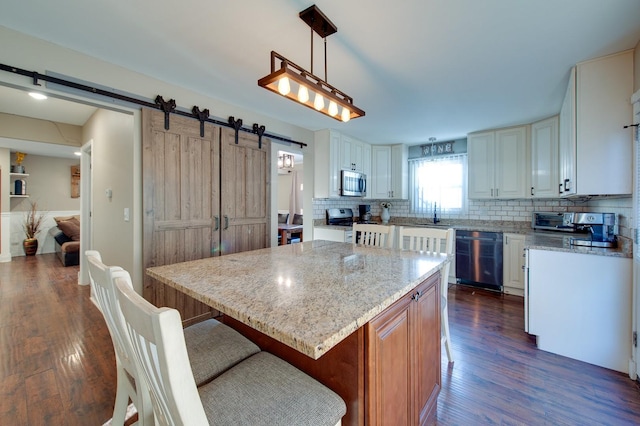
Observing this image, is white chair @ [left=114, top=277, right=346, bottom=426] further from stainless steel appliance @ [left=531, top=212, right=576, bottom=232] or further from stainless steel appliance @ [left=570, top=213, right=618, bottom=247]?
stainless steel appliance @ [left=531, top=212, right=576, bottom=232]

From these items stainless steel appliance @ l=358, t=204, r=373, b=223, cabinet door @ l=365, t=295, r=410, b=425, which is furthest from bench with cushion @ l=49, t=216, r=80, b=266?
cabinet door @ l=365, t=295, r=410, b=425

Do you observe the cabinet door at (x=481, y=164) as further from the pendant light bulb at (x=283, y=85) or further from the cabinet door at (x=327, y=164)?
the pendant light bulb at (x=283, y=85)

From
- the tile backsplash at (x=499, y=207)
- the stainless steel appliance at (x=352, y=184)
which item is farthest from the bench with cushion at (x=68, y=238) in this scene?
the stainless steel appliance at (x=352, y=184)

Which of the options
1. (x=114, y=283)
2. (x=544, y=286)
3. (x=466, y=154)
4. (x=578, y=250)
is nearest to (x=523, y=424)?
(x=544, y=286)

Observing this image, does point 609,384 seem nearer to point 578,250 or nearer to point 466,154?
point 578,250

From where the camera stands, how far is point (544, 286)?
2.24 metres

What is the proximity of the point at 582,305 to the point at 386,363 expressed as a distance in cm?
212

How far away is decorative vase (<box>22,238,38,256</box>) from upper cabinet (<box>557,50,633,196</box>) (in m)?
9.27

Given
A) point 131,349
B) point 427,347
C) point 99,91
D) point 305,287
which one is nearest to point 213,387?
point 131,349

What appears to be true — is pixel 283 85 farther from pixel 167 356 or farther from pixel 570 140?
pixel 570 140

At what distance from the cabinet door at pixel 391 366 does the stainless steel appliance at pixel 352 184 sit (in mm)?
3024

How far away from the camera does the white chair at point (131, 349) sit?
0.86 metres

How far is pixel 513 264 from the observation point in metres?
3.50

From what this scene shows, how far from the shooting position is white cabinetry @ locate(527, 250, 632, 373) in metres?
1.92
